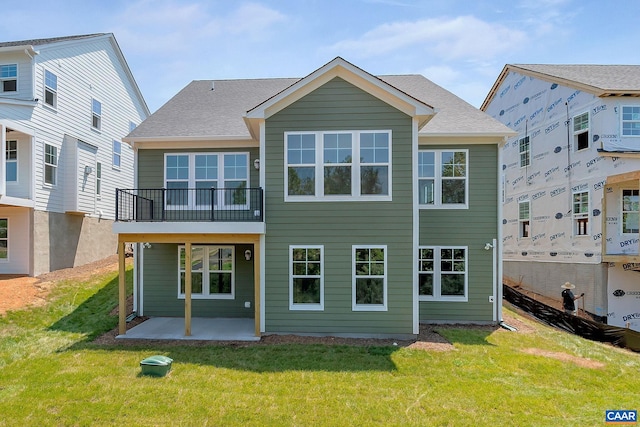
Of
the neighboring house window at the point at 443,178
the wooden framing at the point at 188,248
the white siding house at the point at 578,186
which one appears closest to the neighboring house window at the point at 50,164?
the wooden framing at the point at 188,248

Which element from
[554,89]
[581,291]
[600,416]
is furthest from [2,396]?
[554,89]

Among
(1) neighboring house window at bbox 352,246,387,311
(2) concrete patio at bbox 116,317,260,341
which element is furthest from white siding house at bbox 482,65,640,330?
(2) concrete patio at bbox 116,317,260,341

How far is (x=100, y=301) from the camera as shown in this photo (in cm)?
1140

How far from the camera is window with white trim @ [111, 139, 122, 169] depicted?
696 inches

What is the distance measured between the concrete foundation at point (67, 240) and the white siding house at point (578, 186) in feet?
65.2

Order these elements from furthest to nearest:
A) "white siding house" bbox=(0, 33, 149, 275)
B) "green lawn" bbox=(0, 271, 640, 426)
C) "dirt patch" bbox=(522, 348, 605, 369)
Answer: "white siding house" bbox=(0, 33, 149, 275) → "dirt patch" bbox=(522, 348, 605, 369) → "green lawn" bbox=(0, 271, 640, 426)

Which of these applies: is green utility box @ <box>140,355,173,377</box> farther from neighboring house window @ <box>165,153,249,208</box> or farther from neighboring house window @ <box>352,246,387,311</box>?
neighboring house window @ <box>165,153,249,208</box>

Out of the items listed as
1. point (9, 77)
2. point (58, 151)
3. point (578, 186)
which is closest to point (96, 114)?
point (58, 151)

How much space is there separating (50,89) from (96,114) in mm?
2942

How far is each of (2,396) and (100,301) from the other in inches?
243

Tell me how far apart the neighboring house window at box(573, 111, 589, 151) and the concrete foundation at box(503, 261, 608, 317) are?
15.5 ft

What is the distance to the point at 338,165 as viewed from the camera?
29.7 ft

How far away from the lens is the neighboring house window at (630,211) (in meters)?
12.8

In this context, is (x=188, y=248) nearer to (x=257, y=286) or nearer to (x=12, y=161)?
(x=257, y=286)
